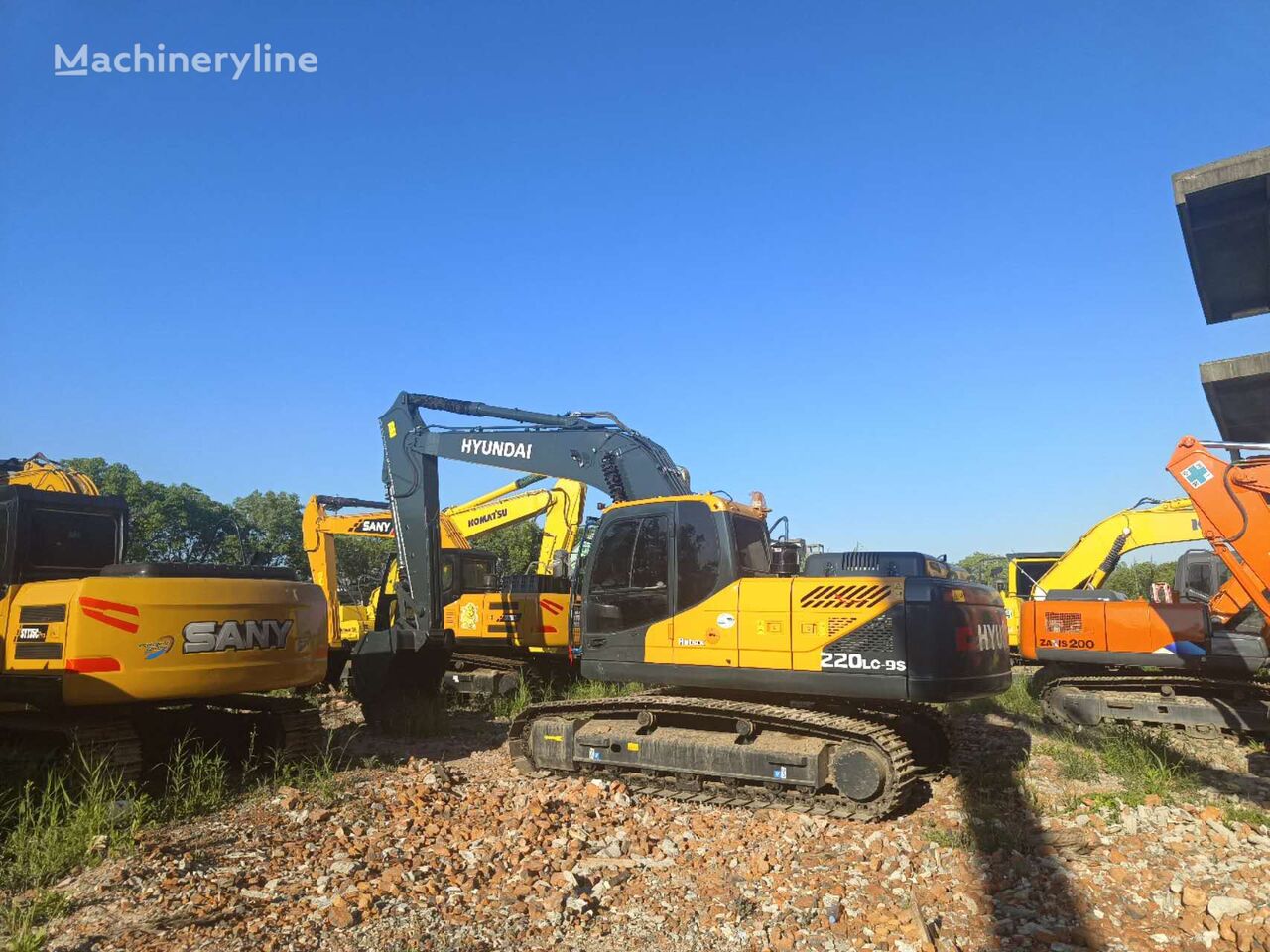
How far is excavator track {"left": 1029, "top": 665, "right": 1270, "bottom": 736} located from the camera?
9.58 meters

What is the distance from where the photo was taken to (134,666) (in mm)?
6367

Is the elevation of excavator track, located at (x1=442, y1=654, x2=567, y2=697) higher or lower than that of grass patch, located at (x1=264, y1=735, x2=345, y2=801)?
higher

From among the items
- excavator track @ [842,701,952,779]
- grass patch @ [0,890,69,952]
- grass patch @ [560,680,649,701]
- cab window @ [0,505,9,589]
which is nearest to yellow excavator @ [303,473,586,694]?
grass patch @ [560,680,649,701]

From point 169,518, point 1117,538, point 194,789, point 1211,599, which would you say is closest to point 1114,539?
point 1117,538

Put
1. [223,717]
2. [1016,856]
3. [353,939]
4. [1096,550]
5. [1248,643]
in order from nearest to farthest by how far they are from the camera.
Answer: [353,939], [1016,856], [223,717], [1248,643], [1096,550]

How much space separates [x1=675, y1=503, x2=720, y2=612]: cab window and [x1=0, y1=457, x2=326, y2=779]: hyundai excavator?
337 centimetres

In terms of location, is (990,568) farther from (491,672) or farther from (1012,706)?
(491,672)

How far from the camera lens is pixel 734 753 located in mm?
7043

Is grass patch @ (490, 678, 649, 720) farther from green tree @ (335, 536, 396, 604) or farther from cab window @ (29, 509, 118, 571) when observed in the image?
green tree @ (335, 536, 396, 604)

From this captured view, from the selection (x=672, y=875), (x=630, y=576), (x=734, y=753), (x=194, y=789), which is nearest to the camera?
(x=672, y=875)

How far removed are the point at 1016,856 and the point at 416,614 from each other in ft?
23.4

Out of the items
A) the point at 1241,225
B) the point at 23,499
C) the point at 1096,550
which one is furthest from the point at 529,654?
the point at 1241,225

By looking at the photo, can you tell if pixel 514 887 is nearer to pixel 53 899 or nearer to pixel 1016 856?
pixel 53 899

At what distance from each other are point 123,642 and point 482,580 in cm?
779
